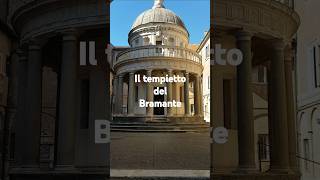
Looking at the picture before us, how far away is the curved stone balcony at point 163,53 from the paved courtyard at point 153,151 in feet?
1.36

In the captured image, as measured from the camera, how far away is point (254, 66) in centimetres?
253

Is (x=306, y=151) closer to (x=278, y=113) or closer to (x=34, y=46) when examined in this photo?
(x=278, y=113)

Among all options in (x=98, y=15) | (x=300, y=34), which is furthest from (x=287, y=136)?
(x=98, y=15)

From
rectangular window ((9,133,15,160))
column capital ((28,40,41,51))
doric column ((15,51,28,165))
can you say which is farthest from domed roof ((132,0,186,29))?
rectangular window ((9,133,15,160))

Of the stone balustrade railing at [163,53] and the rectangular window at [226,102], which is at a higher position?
the stone balustrade railing at [163,53]

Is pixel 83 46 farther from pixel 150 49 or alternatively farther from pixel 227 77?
pixel 227 77

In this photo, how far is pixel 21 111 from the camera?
11.6ft

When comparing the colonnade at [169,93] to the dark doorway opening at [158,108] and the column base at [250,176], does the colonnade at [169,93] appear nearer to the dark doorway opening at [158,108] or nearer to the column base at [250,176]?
the dark doorway opening at [158,108]

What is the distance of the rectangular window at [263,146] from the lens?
102 inches

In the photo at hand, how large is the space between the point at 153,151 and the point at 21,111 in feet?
5.53

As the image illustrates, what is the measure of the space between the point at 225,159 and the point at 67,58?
1.42 metres

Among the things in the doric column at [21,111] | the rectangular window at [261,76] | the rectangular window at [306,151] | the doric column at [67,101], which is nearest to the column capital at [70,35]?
the doric column at [67,101]

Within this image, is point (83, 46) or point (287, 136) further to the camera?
point (83, 46)

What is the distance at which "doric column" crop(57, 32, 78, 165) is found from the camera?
3.13 meters
